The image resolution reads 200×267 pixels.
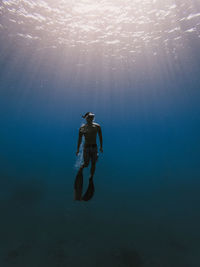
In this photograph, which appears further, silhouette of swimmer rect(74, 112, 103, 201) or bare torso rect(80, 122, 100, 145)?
bare torso rect(80, 122, 100, 145)

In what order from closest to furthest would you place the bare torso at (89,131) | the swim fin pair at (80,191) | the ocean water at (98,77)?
the swim fin pair at (80,191)
the bare torso at (89,131)
the ocean water at (98,77)

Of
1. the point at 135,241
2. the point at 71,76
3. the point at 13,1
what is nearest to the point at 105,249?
the point at 135,241

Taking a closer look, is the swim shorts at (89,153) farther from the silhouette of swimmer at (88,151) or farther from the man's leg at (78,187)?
the man's leg at (78,187)

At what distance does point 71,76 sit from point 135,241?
93.9ft

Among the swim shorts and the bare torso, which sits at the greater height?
the bare torso

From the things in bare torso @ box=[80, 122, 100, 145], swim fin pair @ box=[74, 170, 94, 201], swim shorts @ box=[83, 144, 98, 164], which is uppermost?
bare torso @ box=[80, 122, 100, 145]

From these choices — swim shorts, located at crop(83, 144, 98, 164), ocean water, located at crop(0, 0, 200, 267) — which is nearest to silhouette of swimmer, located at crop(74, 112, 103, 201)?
swim shorts, located at crop(83, 144, 98, 164)

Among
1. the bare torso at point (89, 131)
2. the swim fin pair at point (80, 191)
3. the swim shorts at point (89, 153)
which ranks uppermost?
the bare torso at point (89, 131)

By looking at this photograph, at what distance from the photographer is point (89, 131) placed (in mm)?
5020

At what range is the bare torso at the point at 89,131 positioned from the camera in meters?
4.99

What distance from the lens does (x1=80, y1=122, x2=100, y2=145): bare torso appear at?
197 inches

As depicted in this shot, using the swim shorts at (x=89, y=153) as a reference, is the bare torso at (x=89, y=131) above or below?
above

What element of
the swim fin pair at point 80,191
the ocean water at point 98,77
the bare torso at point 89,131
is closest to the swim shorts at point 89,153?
the bare torso at point 89,131

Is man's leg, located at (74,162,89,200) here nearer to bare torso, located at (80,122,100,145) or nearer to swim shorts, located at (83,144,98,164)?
swim shorts, located at (83,144,98,164)
